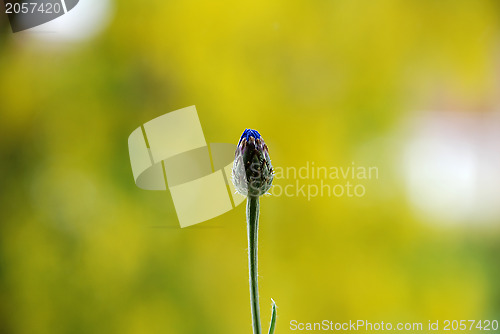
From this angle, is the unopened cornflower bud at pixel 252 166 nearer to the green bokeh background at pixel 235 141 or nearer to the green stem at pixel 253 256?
the green stem at pixel 253 256

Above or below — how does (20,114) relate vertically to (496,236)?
above

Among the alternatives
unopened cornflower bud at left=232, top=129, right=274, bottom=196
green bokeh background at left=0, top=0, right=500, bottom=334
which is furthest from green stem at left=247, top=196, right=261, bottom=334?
green bokeh background at left=0, top=0, right=500, bottom=334

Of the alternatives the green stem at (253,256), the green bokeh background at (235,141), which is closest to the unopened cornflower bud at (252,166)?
the green stem at (253,256)

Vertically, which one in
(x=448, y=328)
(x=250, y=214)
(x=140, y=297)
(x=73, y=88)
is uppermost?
(x=73, y=88)

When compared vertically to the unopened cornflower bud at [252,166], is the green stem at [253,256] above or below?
below

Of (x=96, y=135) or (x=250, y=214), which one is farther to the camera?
(x=96, y=135)

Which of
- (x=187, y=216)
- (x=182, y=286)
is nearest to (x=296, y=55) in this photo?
(x=187, y=216)

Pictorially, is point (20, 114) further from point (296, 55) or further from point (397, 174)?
point (397, 174)

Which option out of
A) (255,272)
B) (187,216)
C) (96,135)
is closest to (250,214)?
(255,272)
